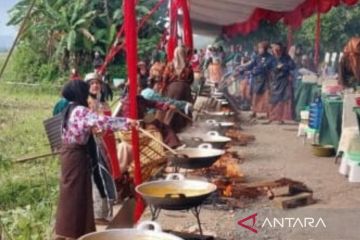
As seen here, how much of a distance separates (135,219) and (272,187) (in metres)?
1.76

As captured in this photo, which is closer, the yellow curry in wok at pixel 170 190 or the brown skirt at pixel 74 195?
the yellow curry in wok at pixel 170 190

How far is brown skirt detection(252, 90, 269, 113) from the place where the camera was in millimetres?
14781

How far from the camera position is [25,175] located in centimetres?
895

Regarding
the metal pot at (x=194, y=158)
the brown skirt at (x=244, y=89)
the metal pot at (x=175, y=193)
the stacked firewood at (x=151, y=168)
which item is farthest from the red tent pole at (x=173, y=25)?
the metal pot at (x=175, y=193)

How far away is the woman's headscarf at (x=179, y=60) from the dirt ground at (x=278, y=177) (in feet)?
5.13

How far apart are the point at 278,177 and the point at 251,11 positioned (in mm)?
9941

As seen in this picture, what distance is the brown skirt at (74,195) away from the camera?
4895 millimetres

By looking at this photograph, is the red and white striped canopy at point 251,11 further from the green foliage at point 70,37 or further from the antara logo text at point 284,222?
the antara logo text at point 284,222

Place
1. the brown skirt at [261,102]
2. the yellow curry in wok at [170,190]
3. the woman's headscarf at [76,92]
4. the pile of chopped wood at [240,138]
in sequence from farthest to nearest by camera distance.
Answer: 1. the brown skirt at [261,102]
2. the pile of chopped wood at [240,138]
3. the woman's headscarf at [76,92]
4. the yellow curry in wok at [170,190]

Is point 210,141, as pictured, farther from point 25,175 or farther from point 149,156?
point 25,175

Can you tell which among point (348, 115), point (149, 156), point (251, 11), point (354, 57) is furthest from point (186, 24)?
point (149, 156)

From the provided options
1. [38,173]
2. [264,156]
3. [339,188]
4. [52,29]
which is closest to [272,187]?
[339,188]

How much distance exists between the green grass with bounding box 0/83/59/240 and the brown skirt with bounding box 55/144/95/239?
273 millimetres

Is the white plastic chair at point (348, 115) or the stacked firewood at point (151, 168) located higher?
the white plastic chair at point (348, 115)
